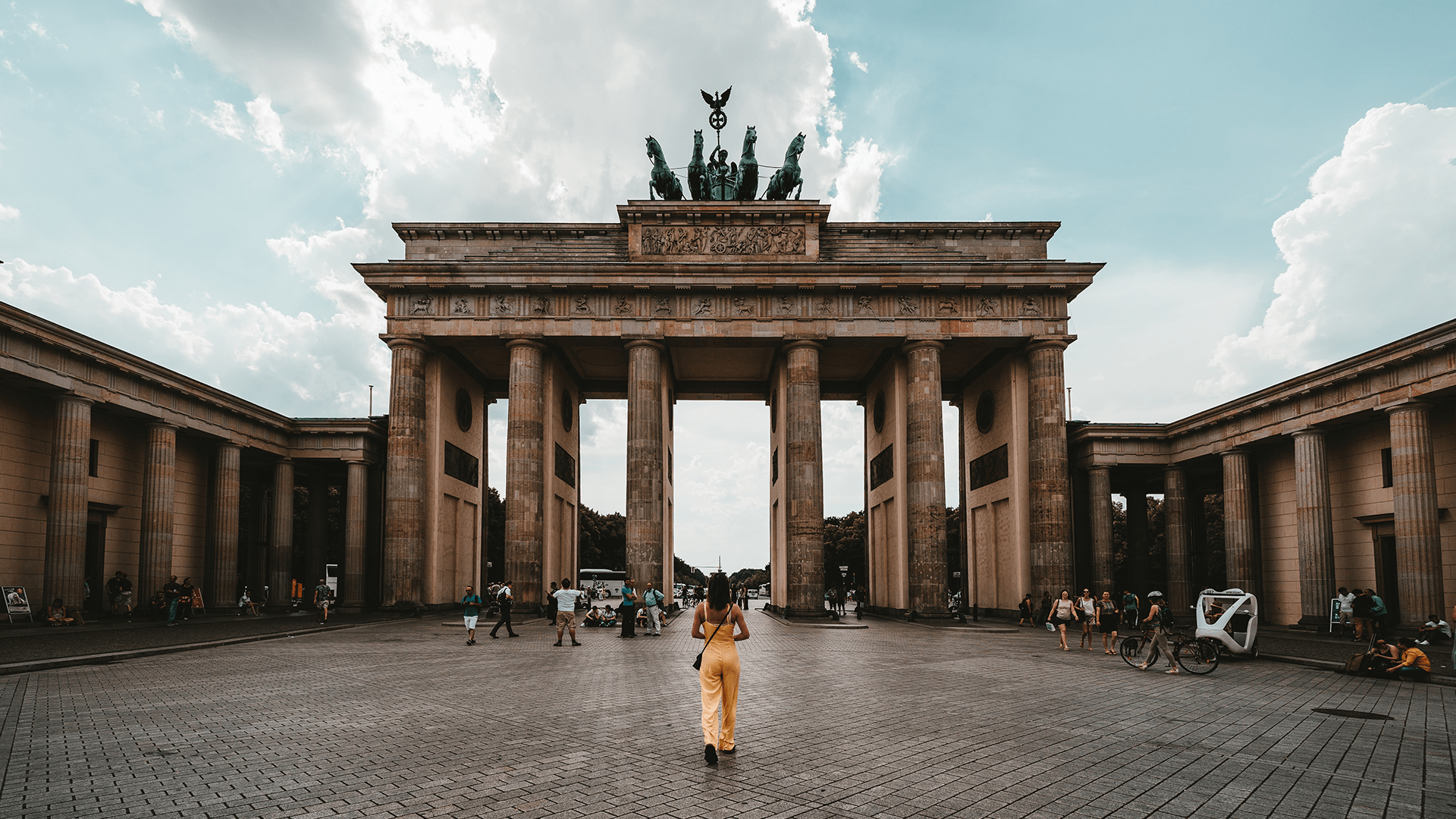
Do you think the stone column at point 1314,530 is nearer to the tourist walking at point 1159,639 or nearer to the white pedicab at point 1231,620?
the white pedicab at point 1231,620

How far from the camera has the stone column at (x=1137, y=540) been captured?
40.8 metres

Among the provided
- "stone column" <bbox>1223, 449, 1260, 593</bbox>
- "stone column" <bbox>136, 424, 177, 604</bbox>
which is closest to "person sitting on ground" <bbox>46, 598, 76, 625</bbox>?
"stone column" <bbox>136, 424, 177, 604</bbox>

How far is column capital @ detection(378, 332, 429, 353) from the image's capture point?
35.4 m

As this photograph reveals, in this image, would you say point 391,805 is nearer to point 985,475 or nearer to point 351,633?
point 351,633

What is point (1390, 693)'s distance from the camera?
13.3m

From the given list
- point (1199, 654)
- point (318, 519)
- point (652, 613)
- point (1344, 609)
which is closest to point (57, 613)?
point (652, 613)

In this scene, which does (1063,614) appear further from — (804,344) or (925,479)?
(804,344)

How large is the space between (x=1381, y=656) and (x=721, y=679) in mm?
14032

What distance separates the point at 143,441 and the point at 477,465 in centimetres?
1456

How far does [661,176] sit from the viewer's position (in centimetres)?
3769

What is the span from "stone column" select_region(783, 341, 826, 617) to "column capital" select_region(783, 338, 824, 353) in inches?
1.3

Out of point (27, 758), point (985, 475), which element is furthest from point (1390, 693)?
point (985, 475)

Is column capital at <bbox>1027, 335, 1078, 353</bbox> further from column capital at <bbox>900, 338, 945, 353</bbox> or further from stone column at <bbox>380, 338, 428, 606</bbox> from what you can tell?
stone column at <bbox>380, 338, 428, 606</bbox>

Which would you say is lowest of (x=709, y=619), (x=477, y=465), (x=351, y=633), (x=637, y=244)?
(x=351, y=633)
